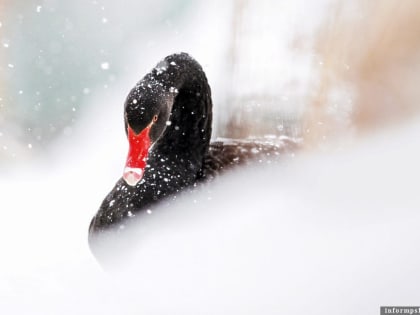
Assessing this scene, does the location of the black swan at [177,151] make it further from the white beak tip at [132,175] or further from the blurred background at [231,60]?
the blurred background at [231,60]

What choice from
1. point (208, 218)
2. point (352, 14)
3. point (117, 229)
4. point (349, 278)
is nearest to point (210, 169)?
point (208, 218)

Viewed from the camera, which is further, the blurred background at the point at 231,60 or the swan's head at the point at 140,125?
the blurred background at the point at 231,60

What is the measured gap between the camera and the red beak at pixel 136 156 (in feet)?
3.86

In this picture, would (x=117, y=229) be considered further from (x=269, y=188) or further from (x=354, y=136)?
(x=354, y=136)

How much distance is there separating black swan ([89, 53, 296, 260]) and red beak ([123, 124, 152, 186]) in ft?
0.31

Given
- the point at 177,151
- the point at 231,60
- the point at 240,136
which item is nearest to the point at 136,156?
the point at 177,151

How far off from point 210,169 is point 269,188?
0.51ft

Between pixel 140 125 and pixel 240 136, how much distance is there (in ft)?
2.23

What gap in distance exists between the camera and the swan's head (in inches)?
46.7

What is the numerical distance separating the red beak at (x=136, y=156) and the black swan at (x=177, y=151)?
95 millimetres

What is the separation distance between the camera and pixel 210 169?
1539 millimetres

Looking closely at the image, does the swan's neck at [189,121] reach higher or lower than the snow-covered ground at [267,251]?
higher

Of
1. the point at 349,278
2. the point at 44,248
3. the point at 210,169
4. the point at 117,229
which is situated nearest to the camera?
the point at 349,278

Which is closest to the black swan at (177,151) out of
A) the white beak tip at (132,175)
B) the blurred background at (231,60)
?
the white beak tip at (132,175)
